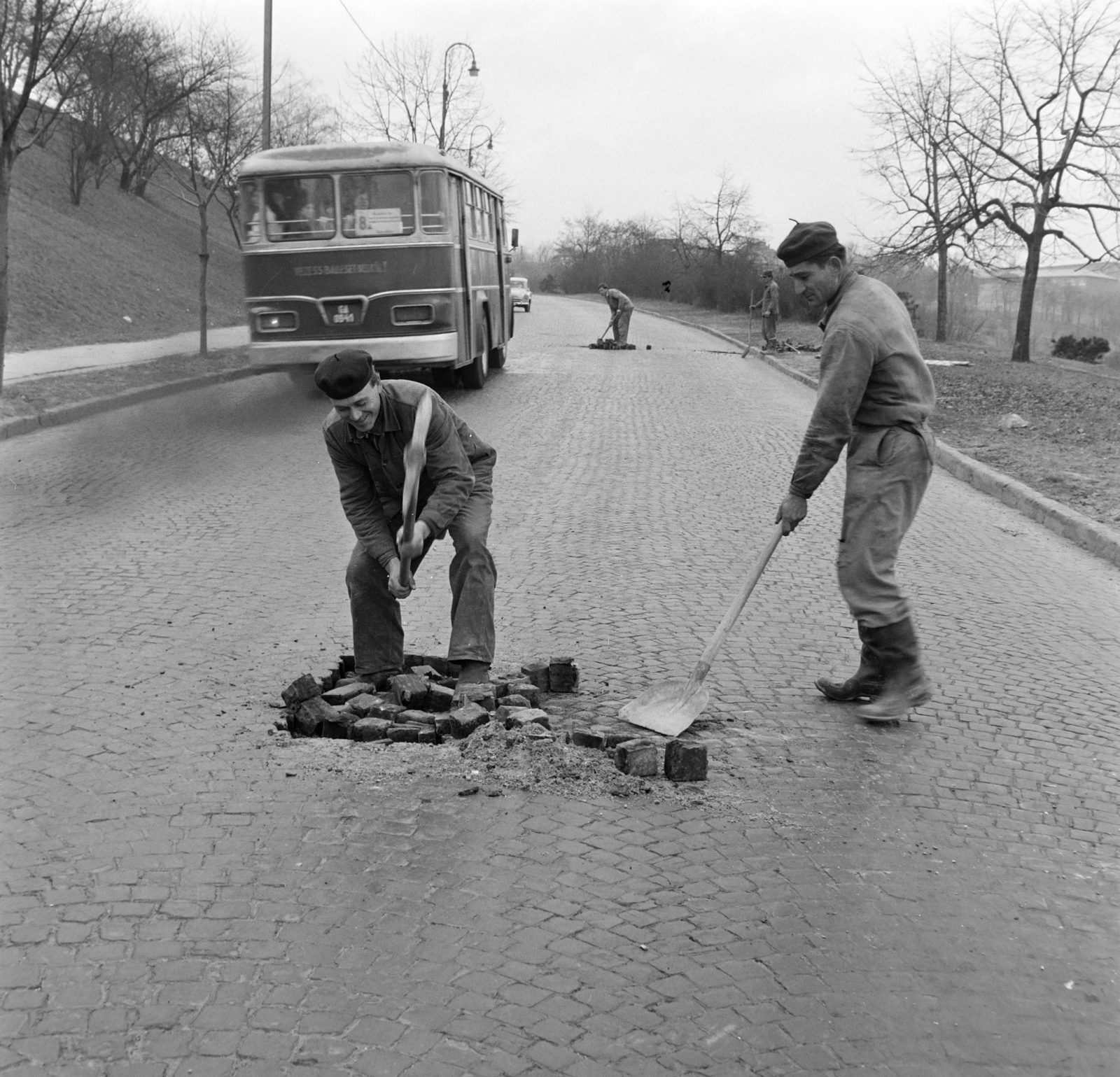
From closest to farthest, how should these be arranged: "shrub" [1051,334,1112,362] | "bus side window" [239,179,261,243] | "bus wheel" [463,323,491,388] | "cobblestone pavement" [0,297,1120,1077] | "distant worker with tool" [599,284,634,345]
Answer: "cobblestone pavement" [0,297,1120,1077], "bus side window" [239,179,261,243], "bus wheel" [463,323,491,388], "distant worker with tool" [599,284,634,345], "shrub" [1051,334,1112,362]

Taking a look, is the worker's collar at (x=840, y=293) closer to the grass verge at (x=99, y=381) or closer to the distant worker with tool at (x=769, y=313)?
the grass verge at (x=99, y=381)

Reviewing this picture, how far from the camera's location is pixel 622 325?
2639 cm

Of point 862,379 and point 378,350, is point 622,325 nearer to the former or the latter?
point 378,350

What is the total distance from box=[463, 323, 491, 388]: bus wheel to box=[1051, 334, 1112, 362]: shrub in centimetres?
2478

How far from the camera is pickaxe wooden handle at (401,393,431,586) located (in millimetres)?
4738

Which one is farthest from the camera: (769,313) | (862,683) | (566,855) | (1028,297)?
(769,313)

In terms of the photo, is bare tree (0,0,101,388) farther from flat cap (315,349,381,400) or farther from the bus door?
flat cap (315,349,381,400)

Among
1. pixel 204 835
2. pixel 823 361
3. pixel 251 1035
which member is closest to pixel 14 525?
pixel 204 835

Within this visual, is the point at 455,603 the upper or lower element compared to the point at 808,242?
lower

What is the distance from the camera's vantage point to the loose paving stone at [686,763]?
161 inches

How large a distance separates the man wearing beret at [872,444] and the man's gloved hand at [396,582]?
58.8 inches

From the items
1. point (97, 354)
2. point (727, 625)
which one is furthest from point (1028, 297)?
point (727, 625)

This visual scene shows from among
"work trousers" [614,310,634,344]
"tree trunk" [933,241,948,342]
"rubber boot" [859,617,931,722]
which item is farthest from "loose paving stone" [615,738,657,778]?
"tree trunk" [933,241,948,342]

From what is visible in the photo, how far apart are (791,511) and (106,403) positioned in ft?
37.6
